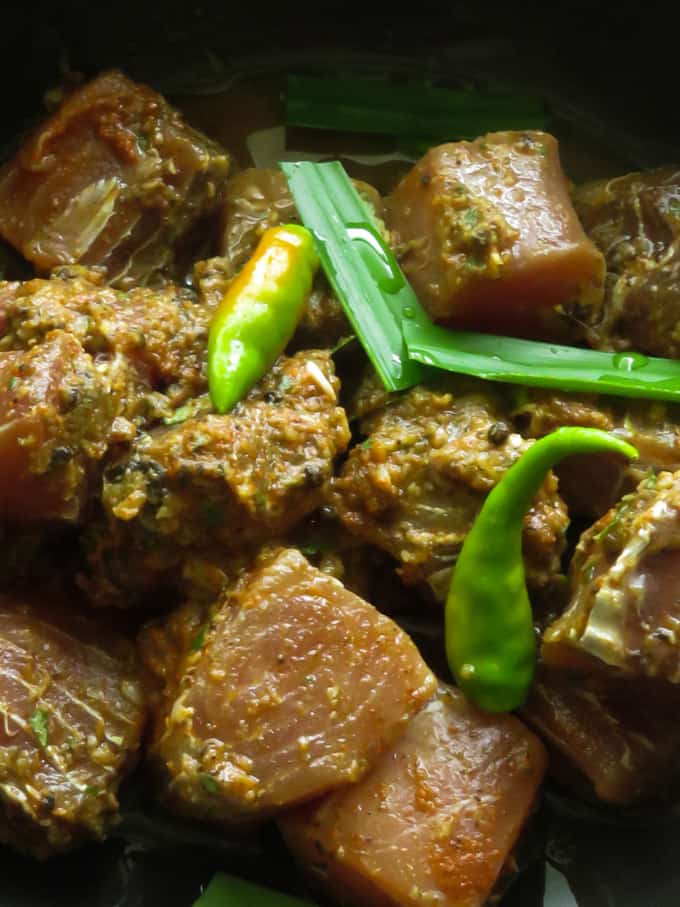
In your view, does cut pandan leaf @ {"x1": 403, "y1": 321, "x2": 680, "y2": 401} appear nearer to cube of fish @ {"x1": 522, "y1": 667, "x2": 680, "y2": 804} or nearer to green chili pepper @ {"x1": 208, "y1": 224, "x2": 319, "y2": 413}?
green chili pepper @ {"x1": 208, "y1": 224, "x2": 319, "y2": 413}

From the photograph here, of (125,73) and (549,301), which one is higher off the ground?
(125,73)

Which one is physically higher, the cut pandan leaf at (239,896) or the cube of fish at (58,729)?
the cube of fish at (58,729)

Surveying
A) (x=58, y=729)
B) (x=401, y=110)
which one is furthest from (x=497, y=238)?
(x=58, y=729)

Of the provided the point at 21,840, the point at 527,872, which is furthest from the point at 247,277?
the point at 527,872

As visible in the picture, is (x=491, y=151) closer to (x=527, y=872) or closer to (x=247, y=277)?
(x=247, y=277)

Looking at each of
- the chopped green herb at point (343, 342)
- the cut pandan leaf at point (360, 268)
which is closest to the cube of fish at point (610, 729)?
the cut pandan leaf at point (360, 268)

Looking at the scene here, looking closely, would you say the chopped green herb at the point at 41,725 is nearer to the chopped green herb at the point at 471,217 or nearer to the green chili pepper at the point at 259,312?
the green chili pepper at the point at 259,312
